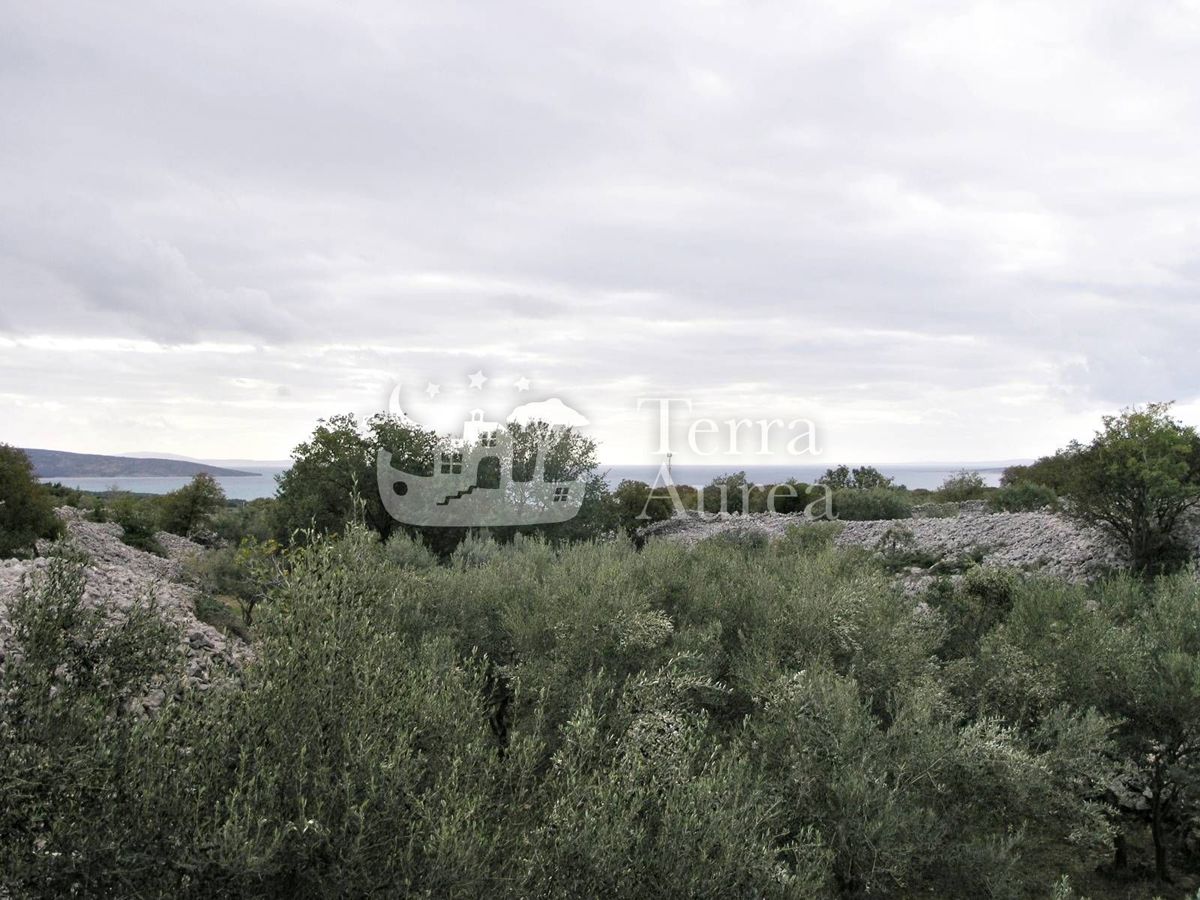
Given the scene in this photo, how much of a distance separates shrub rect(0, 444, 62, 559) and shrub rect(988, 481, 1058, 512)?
36266 millimetres

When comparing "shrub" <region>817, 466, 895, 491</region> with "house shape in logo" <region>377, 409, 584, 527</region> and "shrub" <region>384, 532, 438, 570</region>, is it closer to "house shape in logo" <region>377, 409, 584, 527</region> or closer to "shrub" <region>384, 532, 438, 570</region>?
"house shape in logo" <region>377, 409, 584, 527</region>

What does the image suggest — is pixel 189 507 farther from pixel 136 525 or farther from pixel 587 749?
pixel 587 749

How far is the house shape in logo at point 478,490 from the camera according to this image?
88.9 feet

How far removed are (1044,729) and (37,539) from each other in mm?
24262

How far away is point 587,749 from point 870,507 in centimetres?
3526

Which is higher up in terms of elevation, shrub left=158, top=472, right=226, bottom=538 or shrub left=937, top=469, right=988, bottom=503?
shrub left=937, top=469, right=988, bottom=503

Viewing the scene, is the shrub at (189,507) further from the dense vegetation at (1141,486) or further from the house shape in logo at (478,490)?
the dense vegetation at (1141,486)

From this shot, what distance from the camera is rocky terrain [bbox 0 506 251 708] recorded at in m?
6.20

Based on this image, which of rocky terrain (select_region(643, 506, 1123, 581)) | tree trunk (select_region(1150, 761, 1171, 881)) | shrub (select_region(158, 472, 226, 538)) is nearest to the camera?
tree trunk (select_region(1150, 761, 1171, 881))

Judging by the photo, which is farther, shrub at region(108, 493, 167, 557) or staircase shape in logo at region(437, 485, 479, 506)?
shrub at region(108, 493, 167, 557)

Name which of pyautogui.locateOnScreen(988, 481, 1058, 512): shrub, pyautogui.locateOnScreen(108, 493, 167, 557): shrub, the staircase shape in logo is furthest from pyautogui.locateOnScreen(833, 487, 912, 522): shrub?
pyautogui.locateOnScreen(108, 493, 167, 557): shrub

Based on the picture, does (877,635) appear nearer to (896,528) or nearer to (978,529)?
(896,528)

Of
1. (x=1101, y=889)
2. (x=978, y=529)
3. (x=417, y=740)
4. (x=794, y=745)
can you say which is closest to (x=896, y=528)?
(x=978, y=529)

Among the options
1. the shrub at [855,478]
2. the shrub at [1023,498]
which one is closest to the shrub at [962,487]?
the shrub at [855,478]
